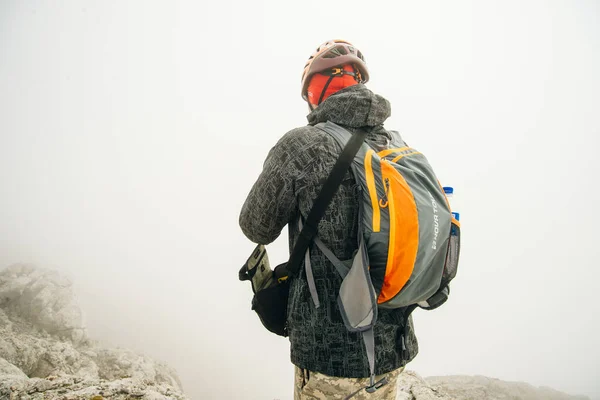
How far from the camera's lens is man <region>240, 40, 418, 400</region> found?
139 centimetres

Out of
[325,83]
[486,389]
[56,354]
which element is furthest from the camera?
[486,389]

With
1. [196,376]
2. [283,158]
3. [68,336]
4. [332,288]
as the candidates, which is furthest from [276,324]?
[196,376]

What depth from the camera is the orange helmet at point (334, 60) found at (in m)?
1.75

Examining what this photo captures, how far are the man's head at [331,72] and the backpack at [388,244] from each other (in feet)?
1.39

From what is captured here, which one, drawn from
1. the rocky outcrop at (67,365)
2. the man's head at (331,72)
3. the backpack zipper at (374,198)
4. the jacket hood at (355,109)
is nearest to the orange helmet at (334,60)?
the man's head at (331,72)

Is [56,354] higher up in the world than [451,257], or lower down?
lower down

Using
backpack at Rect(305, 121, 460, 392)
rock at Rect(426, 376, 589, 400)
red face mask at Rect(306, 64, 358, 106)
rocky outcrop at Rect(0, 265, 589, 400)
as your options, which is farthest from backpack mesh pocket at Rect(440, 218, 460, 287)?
rock at Rect(426, 376, 589, 400)

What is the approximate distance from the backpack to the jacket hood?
3.2 inches

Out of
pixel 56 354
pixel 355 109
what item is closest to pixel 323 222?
pixel 355 109

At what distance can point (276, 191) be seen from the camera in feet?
4.63

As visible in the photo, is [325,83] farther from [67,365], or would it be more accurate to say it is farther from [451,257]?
[67,365]

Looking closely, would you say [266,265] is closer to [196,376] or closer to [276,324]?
[276,324]

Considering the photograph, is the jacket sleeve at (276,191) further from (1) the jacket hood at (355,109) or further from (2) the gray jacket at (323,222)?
(1) the jacket hood at (355,109)

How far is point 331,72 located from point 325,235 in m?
0.93
